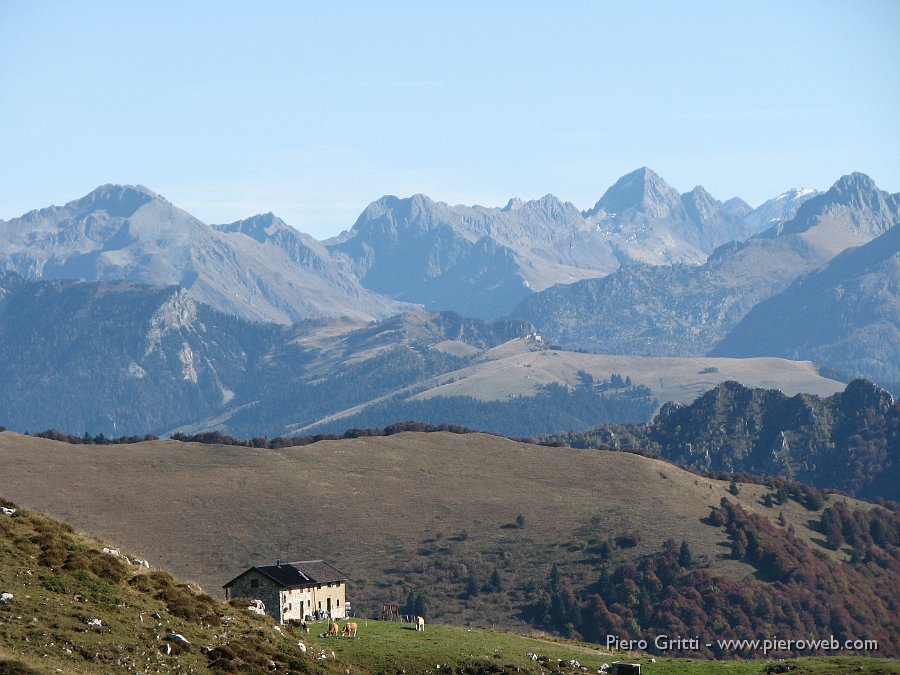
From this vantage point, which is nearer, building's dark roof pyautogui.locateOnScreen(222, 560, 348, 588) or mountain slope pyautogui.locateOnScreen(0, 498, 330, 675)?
mountain slope pyautogui.locateOnScreen(0, 498, 330, 675)

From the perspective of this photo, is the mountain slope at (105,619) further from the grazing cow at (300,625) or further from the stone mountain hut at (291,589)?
the stone mountain hut at (291,589)

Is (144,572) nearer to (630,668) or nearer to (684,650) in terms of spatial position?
(630,668)

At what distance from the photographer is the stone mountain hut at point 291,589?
314ft

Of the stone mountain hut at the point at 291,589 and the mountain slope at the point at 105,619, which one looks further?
the stone mountain hut at the point at 291,589

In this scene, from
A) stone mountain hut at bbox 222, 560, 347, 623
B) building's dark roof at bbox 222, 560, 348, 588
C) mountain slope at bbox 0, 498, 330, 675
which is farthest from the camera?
building's dark roof at bbox 222, 560, 348, 588

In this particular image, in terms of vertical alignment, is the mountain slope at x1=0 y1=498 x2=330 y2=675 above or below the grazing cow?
above

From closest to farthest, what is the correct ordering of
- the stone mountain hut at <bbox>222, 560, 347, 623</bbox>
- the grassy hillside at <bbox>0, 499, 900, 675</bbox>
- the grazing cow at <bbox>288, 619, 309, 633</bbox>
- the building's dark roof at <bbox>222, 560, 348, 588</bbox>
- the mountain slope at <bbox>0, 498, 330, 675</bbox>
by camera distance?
the mountain slope at <bbox>0, 498, 330, 675</bbox> < the grassy hillside at <bbox>0, 499, 900, 675</bbox> < the grazing cow at <bbox>288, 619, 309, 633</bbox> < the stone mountain hut at <bbox>222, 560, 347, 623</bbox> < the building's dark roof at <bbox>222, 560, 348, 588</bbox>

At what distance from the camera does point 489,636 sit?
93.3 metres

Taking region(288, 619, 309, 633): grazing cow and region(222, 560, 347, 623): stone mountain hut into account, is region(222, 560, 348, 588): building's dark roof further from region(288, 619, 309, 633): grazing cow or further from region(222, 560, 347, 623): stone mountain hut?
region(288, 619, 309, 633): grazing cow

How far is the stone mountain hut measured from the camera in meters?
95.7

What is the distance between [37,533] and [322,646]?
1656 cm

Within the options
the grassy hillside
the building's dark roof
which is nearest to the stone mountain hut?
the building's dark roof

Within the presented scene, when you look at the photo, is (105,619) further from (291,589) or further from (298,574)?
Answer: (298,574)

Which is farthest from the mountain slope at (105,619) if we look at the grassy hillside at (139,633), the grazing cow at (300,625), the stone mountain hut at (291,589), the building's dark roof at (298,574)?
the building's dark roof at (298,574)
